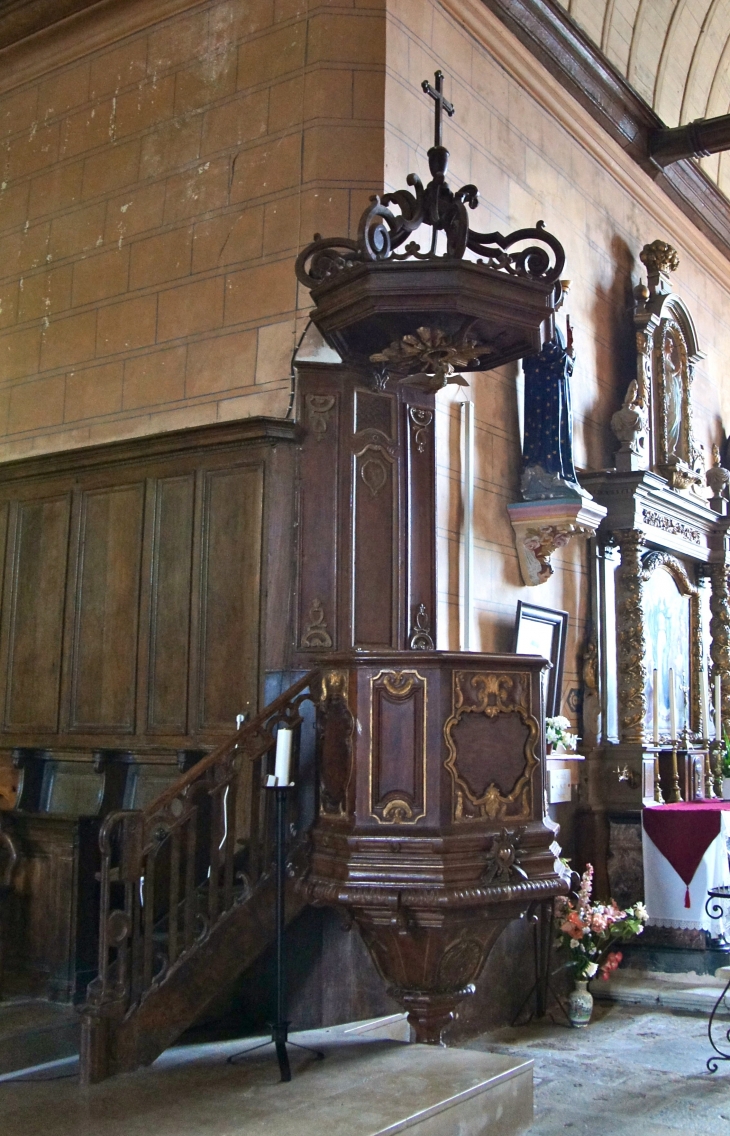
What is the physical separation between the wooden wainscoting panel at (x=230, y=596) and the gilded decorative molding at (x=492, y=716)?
140cm

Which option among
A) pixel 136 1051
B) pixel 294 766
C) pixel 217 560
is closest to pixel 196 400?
pixel 217 560

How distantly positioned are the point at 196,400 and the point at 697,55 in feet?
19.4

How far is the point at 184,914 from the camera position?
4.61 m

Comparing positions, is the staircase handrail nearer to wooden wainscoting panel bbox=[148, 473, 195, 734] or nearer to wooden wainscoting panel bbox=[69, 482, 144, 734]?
wooden wainscoting panel bbox=[148, 473, 195, 734]

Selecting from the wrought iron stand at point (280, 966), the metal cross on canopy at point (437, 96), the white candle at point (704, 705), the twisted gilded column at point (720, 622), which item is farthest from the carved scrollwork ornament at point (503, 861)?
the twisted gilded column at point (720, 622)

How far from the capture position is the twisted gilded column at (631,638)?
763cm

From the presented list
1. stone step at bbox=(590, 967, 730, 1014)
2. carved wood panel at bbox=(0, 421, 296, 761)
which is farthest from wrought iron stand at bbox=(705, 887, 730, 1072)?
carved wood panel at bbox=(0, 421, 296, 761)

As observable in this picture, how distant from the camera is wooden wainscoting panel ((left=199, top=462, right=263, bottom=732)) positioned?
5574 millimetres

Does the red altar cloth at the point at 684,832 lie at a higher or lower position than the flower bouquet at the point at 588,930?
higher

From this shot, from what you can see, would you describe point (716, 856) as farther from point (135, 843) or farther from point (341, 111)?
point (341, 111)

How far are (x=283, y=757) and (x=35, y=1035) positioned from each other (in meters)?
1.44

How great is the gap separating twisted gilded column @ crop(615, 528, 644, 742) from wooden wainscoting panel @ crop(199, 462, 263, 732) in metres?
3.10

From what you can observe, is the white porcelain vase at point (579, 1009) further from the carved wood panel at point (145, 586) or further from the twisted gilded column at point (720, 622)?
the twisted gilded column at point (720, 622)

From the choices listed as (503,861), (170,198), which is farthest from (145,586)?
(503,861)
